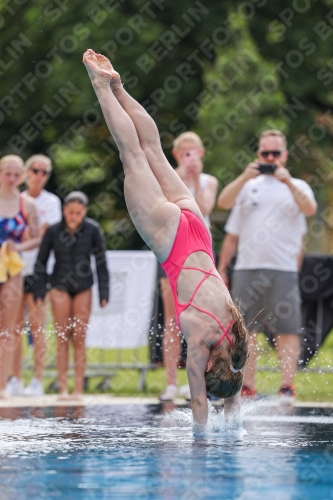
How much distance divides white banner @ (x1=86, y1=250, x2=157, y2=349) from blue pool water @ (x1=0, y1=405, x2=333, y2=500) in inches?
111

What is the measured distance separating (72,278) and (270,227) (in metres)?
1.98

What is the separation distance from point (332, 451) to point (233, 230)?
409cm

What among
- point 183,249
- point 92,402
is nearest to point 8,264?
Result: point 92,402

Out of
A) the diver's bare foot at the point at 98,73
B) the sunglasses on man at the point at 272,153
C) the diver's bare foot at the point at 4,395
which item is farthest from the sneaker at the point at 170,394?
the diver's bare foot at the point at 98,73

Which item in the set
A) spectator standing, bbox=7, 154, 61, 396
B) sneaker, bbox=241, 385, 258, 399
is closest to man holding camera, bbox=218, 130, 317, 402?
sneaker, bbox=241, 385, 258, 399

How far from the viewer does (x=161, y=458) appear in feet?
17.6

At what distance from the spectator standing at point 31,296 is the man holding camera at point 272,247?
6.58 ft

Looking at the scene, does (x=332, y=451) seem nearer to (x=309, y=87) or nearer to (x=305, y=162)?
(x=309, y=87)

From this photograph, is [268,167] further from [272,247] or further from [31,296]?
[31,296]

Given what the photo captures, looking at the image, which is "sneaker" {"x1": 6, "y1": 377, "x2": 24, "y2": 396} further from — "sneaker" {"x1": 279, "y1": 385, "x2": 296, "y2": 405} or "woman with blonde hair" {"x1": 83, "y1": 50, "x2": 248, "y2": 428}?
"woman with blonde hair" {"x1": 83, "y1": 50, "x2": 248, "y2": 428}

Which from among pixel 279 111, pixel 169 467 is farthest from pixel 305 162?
pixel 169 467

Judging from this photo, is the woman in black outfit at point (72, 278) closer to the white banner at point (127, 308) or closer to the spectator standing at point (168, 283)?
the spectator standing at point (168, 283)

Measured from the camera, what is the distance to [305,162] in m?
24.3

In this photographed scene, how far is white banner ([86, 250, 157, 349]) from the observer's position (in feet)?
34.7
